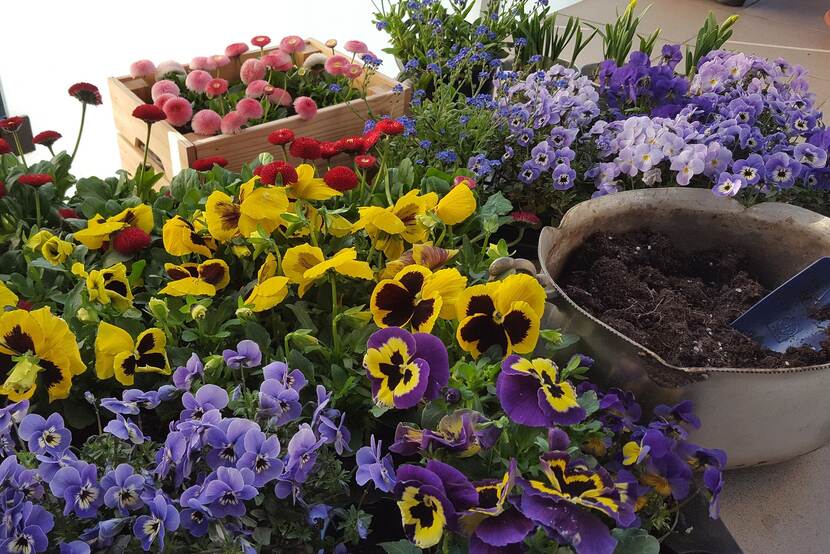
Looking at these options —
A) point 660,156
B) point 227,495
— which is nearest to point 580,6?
point 660,156

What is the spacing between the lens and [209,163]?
1.07m

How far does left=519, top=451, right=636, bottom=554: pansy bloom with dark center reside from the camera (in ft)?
1.82

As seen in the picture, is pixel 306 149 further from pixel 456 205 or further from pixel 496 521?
pixel 496 521

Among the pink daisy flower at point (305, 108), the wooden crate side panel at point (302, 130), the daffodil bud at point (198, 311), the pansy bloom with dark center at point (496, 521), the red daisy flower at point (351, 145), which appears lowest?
the wooden crate side panel at point (302, 130)

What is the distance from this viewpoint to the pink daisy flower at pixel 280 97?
64.2 inches

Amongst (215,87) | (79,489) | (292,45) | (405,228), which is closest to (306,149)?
(405,228)

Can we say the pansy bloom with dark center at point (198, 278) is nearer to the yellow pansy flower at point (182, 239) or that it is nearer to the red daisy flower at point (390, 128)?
the yellow pansy flower at point (182, 239)

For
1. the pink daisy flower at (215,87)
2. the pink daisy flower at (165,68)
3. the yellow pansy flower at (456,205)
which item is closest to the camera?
the yellow pansy flower at (456,205)

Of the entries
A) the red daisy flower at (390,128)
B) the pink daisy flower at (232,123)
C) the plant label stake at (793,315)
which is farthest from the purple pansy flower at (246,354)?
the pink daisy flower at (232,123)

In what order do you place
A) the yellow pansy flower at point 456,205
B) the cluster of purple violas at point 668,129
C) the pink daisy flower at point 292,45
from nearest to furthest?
the yellow pansy flower at point 456,205
the cluster of purple violas at point 668,129
the pink daisy flower at point 292,45

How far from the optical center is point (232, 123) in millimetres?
1402

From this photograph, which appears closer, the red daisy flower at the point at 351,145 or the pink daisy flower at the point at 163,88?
the red daisy flower at the point at 351,145

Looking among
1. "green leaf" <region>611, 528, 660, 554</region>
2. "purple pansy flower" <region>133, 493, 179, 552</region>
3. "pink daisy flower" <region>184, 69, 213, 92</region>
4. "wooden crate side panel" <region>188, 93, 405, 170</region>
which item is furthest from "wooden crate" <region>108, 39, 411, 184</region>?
"green leaf" <region>611, 528, 660, 554</region>

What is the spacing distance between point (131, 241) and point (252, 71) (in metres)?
0.84
